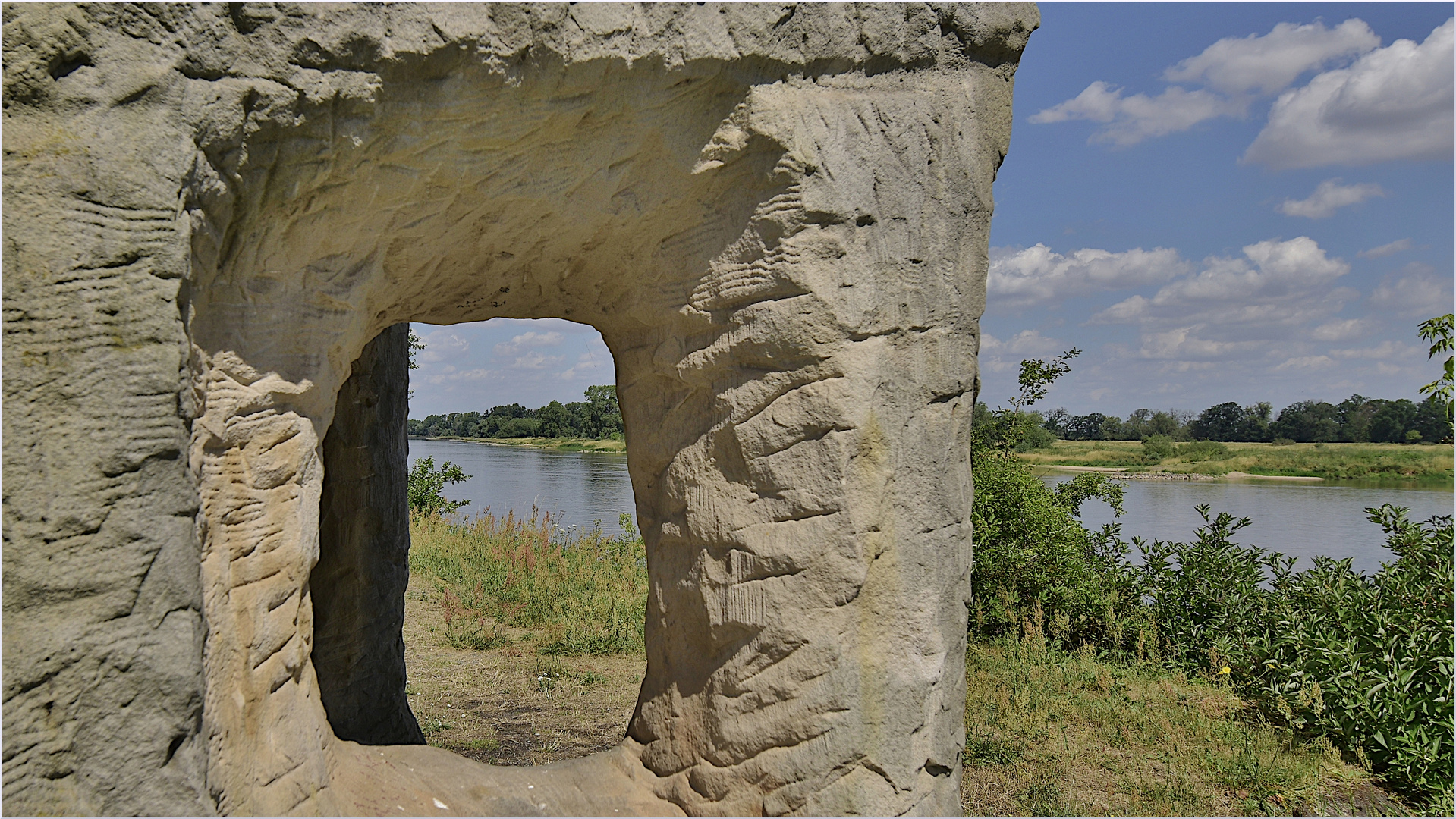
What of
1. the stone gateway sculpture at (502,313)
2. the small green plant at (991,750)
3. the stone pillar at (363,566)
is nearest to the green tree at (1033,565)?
the small green plant at (991,750)

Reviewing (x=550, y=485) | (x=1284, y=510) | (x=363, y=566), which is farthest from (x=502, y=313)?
(x=550, y=485)

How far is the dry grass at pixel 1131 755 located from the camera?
14.5 ft

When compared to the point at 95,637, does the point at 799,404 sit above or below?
above

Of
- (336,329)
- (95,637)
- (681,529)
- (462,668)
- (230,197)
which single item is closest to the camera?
(95,637)

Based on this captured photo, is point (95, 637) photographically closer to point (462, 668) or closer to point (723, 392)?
point (723, 392)

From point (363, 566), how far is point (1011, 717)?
13.2ft

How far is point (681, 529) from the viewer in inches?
141

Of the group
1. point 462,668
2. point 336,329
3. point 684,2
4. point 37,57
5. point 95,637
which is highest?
point 684,2

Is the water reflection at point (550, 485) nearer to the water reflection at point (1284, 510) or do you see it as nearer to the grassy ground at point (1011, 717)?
the grassy ground at point (1011, 717)

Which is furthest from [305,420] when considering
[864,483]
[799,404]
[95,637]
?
Result: [864,483]

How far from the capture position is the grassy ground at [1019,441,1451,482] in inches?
661

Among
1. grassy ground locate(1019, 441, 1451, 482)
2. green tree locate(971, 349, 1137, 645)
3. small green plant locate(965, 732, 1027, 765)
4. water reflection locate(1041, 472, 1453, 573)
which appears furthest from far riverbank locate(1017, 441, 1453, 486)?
small green plant locate(965, 732, 1027, 765)

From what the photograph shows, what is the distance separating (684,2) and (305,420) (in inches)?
73.3

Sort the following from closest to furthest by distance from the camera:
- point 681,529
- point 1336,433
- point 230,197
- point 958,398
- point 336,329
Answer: point 230,197, point 336,329, point 958,398, point 681,529, point 1336,433
